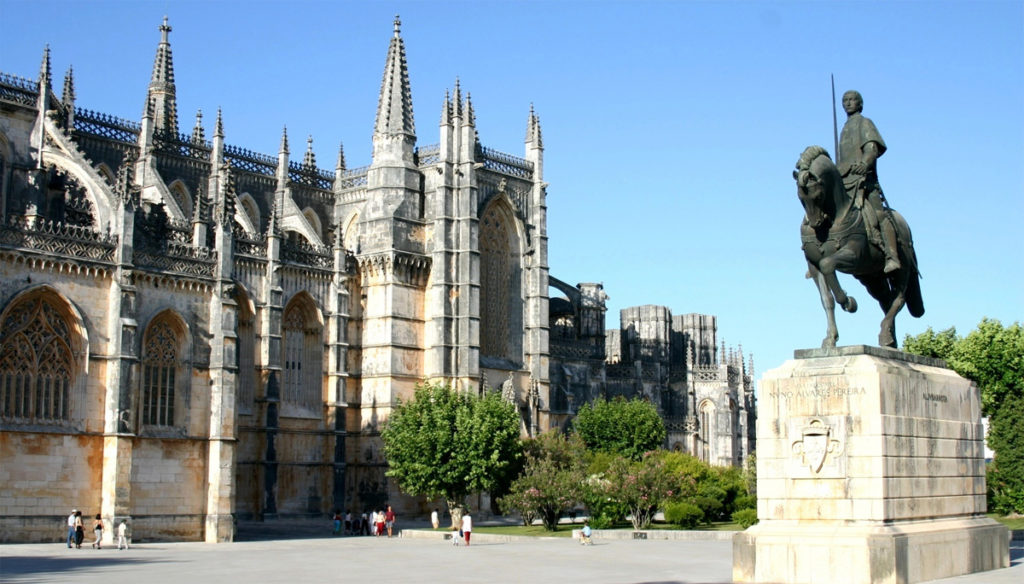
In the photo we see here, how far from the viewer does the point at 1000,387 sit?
49688 millimetres

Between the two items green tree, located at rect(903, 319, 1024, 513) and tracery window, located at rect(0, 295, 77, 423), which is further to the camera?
green tree, located at rect(903, 319, 1024, 513)

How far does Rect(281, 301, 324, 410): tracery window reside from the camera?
172 feet

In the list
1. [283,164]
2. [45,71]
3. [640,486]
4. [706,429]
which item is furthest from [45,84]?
[706,429]

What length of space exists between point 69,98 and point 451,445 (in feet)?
71.0

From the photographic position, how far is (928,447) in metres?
→ 19.5

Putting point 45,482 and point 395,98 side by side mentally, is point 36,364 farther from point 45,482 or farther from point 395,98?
point 395,98

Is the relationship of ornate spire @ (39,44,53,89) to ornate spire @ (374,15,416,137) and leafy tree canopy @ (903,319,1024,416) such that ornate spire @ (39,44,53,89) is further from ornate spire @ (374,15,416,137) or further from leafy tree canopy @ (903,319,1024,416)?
leafy tree canopy @ (903,319,1024,416)

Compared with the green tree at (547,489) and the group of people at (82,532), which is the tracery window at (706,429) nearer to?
the green tree at (547,489)

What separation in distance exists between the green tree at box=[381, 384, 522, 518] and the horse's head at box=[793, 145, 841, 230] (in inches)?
1091

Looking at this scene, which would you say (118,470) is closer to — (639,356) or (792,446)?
(792,446)

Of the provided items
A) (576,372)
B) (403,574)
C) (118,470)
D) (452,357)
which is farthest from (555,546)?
(576,372)

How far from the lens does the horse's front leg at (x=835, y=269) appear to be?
1928cm

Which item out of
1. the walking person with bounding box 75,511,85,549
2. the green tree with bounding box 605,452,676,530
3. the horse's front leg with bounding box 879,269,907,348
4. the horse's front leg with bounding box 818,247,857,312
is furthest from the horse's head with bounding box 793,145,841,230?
the green tree with bounding box 605,452,676,530

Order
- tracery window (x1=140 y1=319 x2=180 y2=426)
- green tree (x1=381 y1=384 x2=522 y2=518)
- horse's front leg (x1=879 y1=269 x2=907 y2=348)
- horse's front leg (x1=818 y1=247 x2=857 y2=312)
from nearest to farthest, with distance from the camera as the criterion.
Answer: horse's front leg (x1=818 y1=247 x2=857 y2=312)
horse's front leg (x1=879 y1=269 x2=907 y2=348)
tracery window (x1=140 y1=319 x2=180 y2=426)
green tree (x1=381 y1=384 x2=522 y2=518)
